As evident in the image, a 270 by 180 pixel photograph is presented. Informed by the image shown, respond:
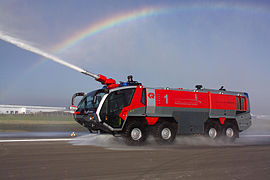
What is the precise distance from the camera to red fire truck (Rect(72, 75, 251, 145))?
12.2 meters

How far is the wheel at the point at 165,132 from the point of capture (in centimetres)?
1322

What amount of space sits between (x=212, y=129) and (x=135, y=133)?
5.08 m

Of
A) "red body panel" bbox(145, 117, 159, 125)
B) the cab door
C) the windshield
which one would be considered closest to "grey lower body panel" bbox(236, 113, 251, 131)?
"red body panel" bbox(145, 117, 159, 125)

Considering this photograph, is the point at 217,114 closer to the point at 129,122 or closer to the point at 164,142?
the point at 164,142


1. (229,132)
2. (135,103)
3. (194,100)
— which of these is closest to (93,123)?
(135,103)

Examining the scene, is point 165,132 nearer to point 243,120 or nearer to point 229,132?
point 229,132

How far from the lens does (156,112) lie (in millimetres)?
13305

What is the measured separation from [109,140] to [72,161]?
21.3 ft

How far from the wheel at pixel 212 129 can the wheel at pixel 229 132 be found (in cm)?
42

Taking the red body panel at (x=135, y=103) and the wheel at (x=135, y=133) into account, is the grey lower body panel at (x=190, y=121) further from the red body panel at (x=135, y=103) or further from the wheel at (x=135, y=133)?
the red body panel at (x=135, y=103)

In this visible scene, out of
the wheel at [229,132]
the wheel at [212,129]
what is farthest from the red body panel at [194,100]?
the wheel at [229,132]

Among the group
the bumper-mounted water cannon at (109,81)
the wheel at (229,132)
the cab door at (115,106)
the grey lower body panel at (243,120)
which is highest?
the bumper-mounted water cannon at (109,81)

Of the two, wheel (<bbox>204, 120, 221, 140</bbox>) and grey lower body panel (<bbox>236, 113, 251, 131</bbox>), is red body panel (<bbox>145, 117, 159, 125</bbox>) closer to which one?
wheel (<bbox>204, 120, 221, 140</bbox>)

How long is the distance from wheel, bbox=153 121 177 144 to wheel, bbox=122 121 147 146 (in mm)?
668
